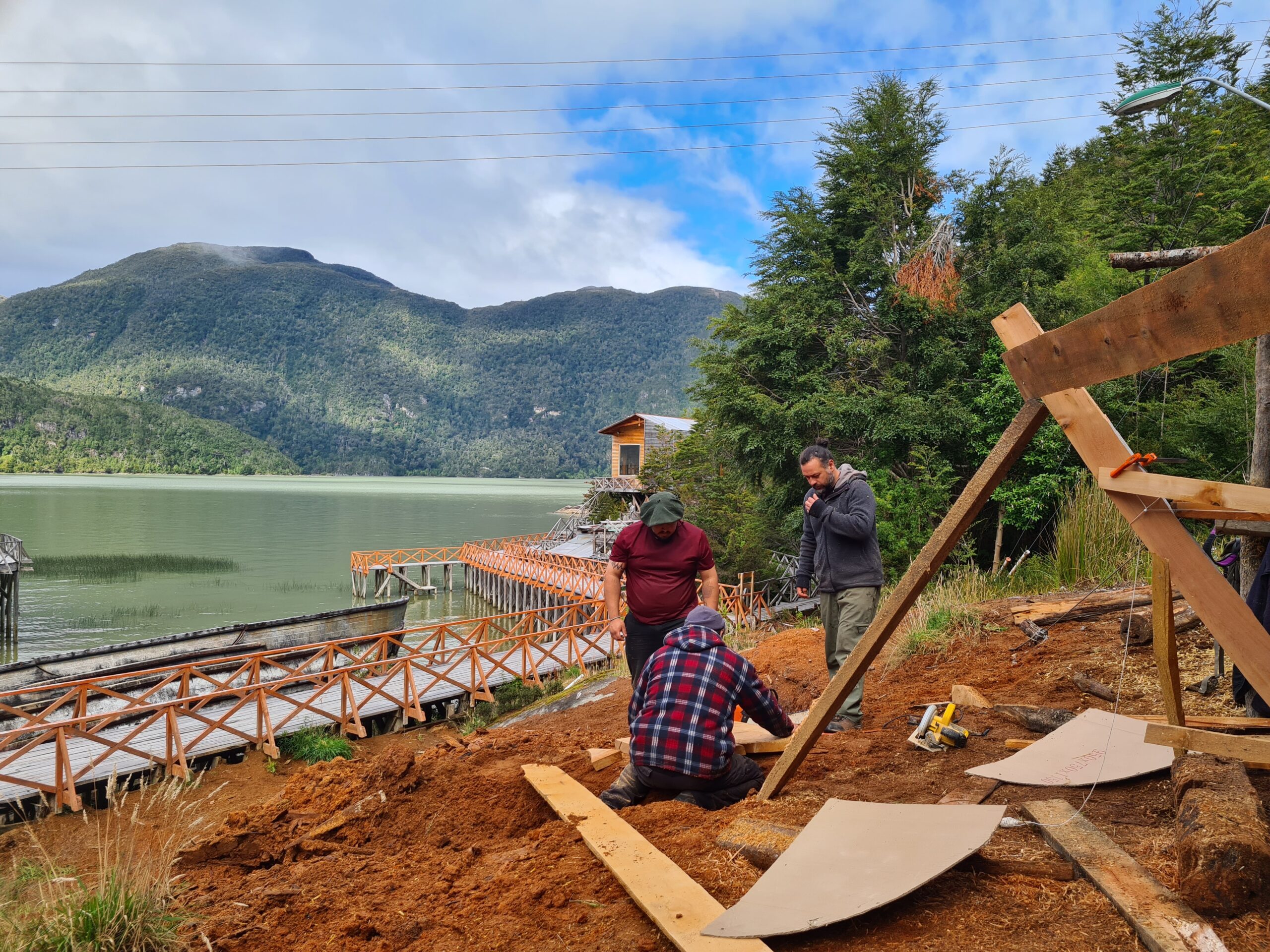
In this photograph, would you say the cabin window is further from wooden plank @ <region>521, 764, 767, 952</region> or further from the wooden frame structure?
the wooden frame structure

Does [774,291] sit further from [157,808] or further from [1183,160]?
[157,808]

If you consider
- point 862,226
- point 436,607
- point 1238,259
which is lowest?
point 436,607

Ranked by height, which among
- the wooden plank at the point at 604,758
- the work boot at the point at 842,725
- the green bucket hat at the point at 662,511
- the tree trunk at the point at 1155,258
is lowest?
the wooden plank at the point at 604,758

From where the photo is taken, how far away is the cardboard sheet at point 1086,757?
314 cm

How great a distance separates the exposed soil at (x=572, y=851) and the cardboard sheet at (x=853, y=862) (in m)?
0.09

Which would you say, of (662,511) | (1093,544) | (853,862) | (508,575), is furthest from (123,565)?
(853,862)

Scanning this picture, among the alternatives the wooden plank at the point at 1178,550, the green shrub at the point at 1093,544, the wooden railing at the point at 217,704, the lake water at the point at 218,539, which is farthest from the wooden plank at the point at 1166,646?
the lake water at the point at 218,539

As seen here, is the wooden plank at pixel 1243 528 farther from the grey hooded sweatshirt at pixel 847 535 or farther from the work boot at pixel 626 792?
the work boot at pixel 626 792

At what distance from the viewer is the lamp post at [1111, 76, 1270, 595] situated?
4129mm

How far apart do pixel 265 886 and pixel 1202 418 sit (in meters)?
14.4

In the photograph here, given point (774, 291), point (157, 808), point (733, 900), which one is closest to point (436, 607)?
point (774, 291)

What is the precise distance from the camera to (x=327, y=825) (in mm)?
3648

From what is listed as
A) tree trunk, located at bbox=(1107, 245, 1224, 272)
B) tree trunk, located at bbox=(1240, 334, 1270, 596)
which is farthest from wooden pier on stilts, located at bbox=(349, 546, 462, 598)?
tree trunk, located at bbox=(1107, 245, 1224, 272)

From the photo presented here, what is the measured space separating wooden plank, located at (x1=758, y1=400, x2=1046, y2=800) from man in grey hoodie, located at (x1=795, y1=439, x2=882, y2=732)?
1.44 m
